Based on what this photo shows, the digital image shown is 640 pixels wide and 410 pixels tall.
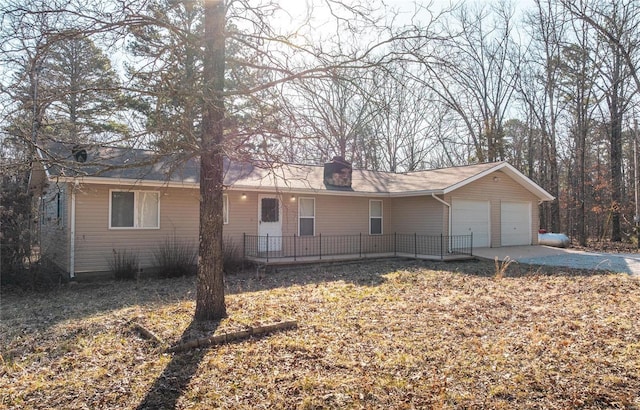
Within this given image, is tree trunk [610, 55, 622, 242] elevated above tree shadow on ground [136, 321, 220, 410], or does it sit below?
above

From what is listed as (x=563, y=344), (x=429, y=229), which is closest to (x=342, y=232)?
(x=429, y=229)

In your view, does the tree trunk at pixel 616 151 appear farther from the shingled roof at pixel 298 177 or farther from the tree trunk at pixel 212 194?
the tree trunk at pixel 212 194

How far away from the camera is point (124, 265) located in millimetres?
10281

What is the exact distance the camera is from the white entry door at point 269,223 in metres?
13.0

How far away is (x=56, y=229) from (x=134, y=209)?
285 cm

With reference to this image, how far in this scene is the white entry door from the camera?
42.6 ft

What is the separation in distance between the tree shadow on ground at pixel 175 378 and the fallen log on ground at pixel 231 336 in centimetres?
8

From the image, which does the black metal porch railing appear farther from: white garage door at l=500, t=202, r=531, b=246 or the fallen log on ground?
the fallen log on ground

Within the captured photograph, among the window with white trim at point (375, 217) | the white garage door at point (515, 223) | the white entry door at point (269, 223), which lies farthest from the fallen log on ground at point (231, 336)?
the white garage door at point (515, 223)

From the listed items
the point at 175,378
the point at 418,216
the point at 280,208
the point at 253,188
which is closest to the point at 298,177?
the point at 253,188

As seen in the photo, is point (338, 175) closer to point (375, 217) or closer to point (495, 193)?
point (375, 217)

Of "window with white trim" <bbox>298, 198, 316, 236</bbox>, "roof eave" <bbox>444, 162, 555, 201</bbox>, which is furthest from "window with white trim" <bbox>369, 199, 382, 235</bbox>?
"roof eave" <bbox>444, 162, 555, 201</bbox>

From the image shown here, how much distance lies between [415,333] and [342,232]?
9237mm

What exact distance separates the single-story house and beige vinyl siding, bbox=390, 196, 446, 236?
0.12ft
